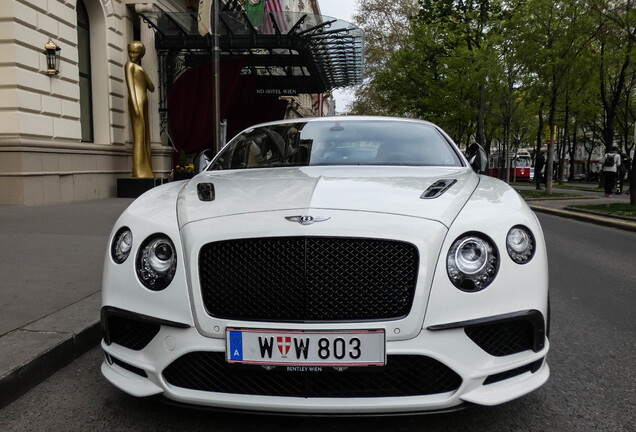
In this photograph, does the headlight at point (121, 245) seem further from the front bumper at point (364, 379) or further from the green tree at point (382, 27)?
the green tree at point (382, 27)

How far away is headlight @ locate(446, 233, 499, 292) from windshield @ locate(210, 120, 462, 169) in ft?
4.52

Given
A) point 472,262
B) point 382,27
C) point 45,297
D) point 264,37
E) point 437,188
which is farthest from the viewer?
point 382,27

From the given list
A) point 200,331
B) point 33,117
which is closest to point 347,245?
point 200,331

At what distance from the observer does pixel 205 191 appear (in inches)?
110

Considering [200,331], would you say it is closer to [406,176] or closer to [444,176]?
[406,176]

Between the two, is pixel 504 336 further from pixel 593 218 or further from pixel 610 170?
pixel 610 170

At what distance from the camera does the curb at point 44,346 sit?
2.62m

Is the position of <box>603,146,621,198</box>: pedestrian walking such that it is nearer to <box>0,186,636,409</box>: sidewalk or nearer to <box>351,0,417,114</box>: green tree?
<box>0,186,636,409</box>: sidewalk

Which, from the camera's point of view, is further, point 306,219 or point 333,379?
point 306,219

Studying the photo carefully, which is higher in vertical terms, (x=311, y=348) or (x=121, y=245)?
(x=121, y=245)

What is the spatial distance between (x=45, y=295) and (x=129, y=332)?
6.89ft

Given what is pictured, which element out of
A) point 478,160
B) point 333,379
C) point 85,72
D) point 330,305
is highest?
point 85,72

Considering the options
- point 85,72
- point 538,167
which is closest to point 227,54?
point 85,72

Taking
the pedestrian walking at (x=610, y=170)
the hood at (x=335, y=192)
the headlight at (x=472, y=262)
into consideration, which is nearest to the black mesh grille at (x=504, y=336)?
the headlight at (x=472, y=262)
